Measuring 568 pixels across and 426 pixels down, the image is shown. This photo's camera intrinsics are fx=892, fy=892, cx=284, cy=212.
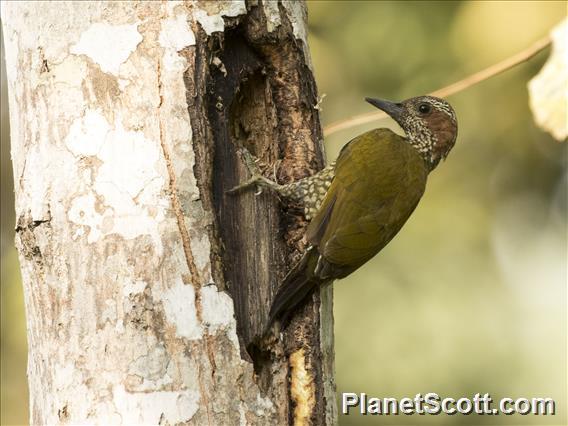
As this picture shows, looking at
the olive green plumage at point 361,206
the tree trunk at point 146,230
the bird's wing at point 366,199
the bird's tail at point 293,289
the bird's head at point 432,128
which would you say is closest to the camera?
the tree trunk at point 146,230

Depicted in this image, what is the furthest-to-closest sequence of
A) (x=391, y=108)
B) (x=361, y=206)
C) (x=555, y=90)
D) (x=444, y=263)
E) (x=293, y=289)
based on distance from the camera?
(x=444, y=263) → (x=391, y=108) → (x=361, y=206) → (x=555, y=90) → (x=293, y=289)

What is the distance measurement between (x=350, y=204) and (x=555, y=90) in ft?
3.03

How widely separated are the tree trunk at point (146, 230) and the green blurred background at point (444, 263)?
3.39m

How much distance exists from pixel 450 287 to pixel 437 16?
2099 mm

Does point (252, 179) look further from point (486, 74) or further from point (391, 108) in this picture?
point (391, 108)

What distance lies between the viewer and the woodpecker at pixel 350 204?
326cm

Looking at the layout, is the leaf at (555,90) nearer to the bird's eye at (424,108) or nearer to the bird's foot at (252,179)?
the bird's eye at (424,108)

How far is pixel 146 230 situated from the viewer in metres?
2.84

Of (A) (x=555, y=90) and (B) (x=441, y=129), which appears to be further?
(B) (x=441, y=129)

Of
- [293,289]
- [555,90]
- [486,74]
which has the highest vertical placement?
[486,74]

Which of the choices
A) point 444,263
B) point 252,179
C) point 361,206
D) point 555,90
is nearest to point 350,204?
point 361,206

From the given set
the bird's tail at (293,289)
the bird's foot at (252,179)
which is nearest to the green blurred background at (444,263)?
the bird's foot at (252,179)

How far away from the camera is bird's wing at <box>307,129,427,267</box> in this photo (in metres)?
3.54

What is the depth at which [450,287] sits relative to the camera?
705 cm
